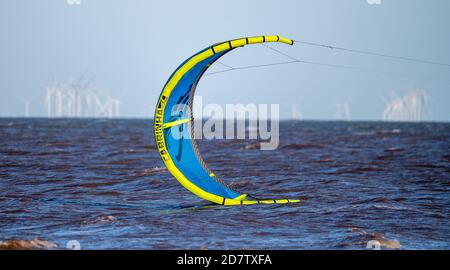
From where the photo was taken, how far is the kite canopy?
16781 millimetres

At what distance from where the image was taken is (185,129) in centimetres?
1806

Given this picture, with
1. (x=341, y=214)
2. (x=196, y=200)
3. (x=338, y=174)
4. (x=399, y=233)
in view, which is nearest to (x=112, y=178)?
(x=196, y=200)

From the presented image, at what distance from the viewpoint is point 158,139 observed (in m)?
17.6

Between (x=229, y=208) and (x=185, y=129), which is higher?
(x=185, y=129)

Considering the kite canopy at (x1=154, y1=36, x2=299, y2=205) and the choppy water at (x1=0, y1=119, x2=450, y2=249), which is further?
the kite canopy at (x1=154, y1=36, x2=299, y2=205)

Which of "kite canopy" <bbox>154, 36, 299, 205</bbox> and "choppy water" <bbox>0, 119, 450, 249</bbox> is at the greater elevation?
"kite canopy" <bbox>154, 36, 299, 205</bbox>

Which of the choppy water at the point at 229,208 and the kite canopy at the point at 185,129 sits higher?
the kite canopy at the point at 185,129

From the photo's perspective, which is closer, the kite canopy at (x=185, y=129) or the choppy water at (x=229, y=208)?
the choppy water at (x=229, y=208)

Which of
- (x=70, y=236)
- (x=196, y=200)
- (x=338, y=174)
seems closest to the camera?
(x=70, y=236)

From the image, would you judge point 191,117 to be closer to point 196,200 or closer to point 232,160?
point 196,200

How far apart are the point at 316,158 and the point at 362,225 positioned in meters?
22.3

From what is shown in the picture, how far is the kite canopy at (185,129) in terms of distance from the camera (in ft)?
55.1

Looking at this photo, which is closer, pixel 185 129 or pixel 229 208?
pixel 185 129
